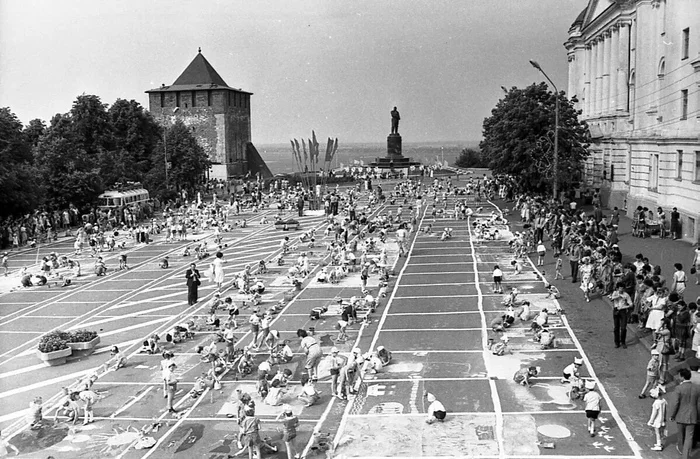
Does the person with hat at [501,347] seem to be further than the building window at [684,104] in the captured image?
No

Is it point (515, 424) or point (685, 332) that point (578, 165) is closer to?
point (685, 332)

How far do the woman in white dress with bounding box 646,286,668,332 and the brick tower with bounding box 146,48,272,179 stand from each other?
90.4 meters

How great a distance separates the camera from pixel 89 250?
146 ft

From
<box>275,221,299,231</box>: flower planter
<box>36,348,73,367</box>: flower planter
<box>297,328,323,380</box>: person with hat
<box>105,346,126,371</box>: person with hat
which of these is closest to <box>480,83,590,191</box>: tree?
<box>275,221,299,231</box>: flower planter

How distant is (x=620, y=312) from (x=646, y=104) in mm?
29958

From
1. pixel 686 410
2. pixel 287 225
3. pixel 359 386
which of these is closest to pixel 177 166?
pixel 287 225

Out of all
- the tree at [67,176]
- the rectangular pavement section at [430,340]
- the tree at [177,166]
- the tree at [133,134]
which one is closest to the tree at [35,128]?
the tree at [133,134]

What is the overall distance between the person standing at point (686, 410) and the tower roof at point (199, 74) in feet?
344

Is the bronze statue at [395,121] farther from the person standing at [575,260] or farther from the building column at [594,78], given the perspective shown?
the person standing at [575,260]

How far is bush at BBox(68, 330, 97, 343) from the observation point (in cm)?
2432

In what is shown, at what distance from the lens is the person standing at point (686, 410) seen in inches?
571

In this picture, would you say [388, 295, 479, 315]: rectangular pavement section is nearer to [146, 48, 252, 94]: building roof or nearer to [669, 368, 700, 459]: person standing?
[669, 368, 700, 459]: person standing

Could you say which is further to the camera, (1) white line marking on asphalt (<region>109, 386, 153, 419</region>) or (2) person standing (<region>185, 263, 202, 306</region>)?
(2) person standing (<region>185, 263, 202, 306</region>)

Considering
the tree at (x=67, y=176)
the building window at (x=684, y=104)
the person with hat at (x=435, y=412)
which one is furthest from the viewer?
the tree at (x=67, y=176)
